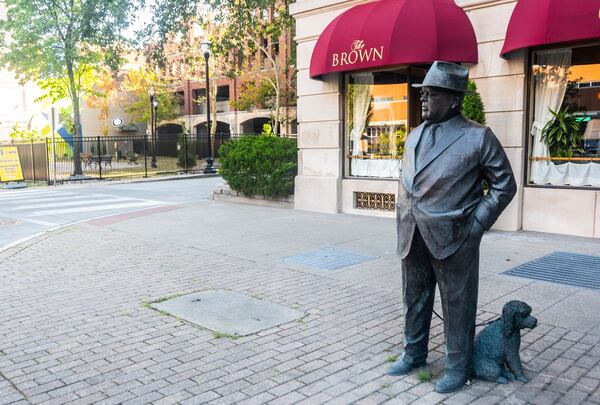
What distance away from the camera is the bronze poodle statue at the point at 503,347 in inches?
148

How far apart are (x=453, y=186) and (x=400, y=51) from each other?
715cm

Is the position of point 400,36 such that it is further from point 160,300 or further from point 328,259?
point 160,300

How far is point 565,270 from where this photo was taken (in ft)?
23.2

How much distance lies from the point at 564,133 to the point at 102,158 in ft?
82.9

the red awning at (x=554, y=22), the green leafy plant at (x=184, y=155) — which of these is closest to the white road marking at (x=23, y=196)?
the green leafy plant at (x=184, y=155)

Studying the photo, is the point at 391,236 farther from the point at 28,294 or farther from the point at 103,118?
the point at 103,118

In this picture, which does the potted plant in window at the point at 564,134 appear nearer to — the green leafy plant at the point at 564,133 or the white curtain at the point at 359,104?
the green leafy plant at the point at 564,133

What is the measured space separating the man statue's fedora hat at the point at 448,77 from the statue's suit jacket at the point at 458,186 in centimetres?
25

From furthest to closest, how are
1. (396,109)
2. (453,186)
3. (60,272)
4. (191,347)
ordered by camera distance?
1. (396,109)
2. (60,272)
3. (191,347)
4. (453,186)

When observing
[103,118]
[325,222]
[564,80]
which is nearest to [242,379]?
[325,222]

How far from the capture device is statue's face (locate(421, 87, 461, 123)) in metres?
3.64

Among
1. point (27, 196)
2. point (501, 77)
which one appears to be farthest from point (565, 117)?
point (27, 196)

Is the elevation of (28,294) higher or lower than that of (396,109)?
lower

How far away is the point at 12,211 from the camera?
14.3 meters
